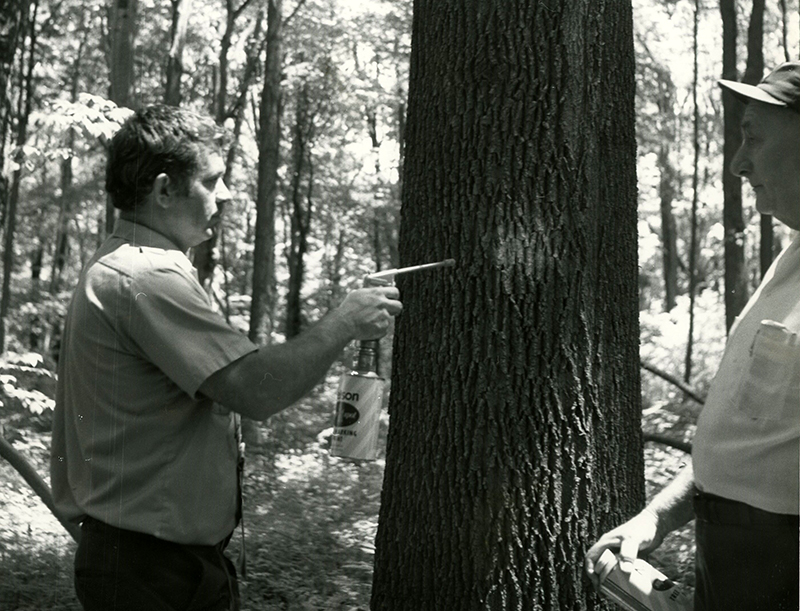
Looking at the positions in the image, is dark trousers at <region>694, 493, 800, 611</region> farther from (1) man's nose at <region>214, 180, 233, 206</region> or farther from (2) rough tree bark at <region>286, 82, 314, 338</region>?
(2) rough tree bark at <region>286, 82, 314, 338</region>

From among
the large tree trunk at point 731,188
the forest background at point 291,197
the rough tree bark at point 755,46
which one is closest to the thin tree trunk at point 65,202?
the forest background at point 291,197

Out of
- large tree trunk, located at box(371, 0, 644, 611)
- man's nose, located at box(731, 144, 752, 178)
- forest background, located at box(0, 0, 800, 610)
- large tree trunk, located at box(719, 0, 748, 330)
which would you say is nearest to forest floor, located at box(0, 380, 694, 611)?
forest background, located at box(0, 0, 800, 610)

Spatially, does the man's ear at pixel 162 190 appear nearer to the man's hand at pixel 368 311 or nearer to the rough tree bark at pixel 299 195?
the man's hand at pixel 368 311

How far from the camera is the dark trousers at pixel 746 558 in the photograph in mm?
2176

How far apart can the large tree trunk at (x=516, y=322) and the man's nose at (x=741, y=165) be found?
2.71ft

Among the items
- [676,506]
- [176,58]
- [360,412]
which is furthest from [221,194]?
[176,58]

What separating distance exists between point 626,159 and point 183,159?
1.80 metres

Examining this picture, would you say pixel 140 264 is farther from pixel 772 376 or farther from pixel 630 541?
pixel 772 376

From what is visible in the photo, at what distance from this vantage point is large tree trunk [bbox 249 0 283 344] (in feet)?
44.9

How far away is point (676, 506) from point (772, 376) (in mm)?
542

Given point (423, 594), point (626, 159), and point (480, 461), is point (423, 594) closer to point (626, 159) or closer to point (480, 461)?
point (480, 461)

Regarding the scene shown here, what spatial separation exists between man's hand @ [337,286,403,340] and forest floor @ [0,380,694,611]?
2995mm

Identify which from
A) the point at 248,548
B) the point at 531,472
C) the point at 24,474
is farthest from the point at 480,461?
the point at 248,548

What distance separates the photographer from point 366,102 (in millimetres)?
22719
